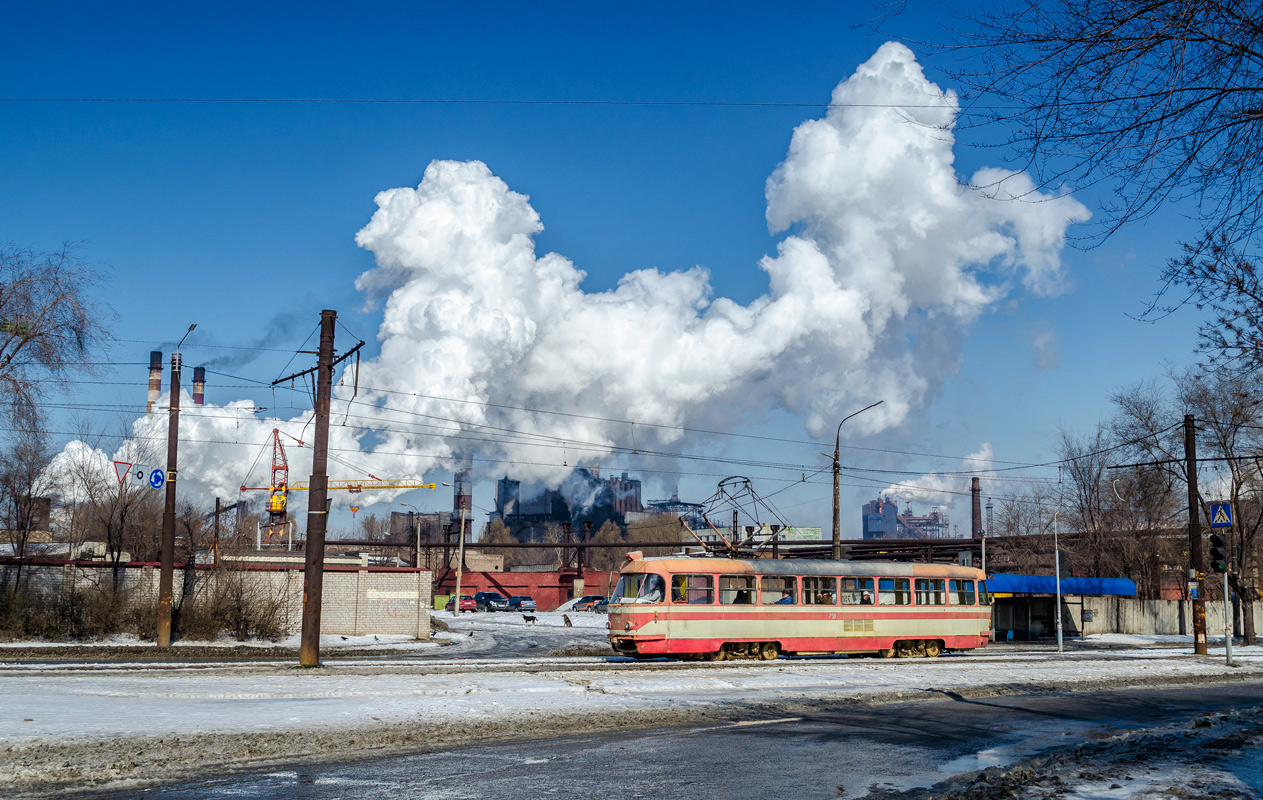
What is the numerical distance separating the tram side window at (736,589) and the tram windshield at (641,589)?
178cm

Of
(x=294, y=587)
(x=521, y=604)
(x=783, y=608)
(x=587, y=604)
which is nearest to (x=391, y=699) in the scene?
(x=783, y=608)

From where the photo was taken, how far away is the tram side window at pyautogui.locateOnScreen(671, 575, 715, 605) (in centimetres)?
2559

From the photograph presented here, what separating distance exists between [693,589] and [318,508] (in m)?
10.2

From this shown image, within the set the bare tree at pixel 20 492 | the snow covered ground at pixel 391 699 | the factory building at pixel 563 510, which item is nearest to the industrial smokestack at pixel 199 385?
the factory building at pixel 563 510

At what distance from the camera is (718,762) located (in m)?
10.5

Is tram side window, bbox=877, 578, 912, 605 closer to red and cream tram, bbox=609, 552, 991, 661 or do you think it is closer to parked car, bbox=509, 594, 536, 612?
red and cream tram, bbox=609, 552, 991, 661

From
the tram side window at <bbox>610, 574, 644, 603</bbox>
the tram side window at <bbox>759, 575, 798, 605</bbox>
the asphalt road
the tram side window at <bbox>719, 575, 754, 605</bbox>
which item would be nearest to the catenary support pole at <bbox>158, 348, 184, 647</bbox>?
the tram side window at <bbox>610, 574, 644, 603</bbox>

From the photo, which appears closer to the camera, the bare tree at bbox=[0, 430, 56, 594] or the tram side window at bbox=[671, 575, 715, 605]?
the tram side window at bbox=[671, 575, 715, 605]

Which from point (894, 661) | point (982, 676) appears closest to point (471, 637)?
point (894, 661)

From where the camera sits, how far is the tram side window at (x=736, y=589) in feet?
85.7

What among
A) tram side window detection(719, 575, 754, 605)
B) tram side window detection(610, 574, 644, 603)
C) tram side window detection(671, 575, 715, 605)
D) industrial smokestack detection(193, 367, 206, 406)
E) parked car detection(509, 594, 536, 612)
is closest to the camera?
tram side window detection(671, 575, 715, 605)

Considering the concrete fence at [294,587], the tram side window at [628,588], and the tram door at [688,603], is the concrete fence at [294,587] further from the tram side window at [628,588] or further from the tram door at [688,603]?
the tram door at [688,603]

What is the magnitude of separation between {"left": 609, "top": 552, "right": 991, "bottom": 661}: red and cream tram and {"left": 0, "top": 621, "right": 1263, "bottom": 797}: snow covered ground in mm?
1561

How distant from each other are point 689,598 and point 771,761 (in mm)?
15081
